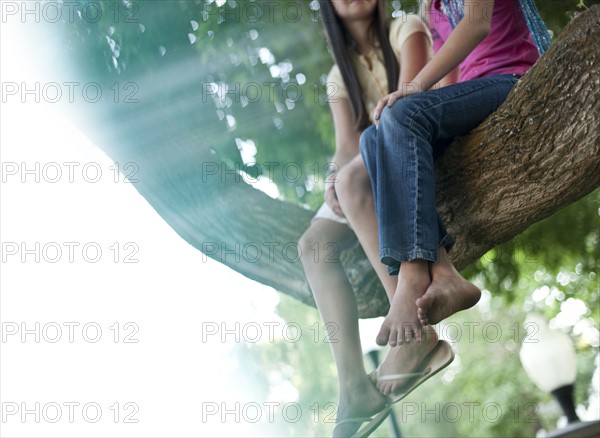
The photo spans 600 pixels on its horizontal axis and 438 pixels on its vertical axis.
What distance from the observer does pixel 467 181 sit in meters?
2.11

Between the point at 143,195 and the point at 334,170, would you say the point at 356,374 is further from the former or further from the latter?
the point at 143,195

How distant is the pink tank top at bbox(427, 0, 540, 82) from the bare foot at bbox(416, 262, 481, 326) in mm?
701

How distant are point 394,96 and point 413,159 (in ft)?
0.63

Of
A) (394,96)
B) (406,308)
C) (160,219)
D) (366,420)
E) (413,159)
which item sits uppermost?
(394,96)

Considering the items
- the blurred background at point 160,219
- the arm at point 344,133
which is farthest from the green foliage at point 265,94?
the arm at point 344,133

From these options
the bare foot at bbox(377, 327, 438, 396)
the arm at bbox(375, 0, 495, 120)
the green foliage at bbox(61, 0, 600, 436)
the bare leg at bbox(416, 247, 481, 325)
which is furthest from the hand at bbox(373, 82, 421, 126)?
the green foliage at bbox(61, 0, 600, 436)

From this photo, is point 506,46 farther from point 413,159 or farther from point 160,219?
point 160,219

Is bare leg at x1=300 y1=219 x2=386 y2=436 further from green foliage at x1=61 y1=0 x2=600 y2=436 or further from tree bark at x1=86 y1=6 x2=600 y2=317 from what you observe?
green foliage at x1=61 y1=0 x2=600 y2=436

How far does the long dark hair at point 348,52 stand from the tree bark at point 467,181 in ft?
1.26

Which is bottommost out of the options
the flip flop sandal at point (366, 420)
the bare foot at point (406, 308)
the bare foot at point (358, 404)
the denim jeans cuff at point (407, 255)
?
the flip flop sandal at point (366, 420)

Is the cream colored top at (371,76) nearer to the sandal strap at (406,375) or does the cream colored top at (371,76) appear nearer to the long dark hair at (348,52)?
the long dark hair at (348,52)

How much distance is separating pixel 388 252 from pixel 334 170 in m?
0.66

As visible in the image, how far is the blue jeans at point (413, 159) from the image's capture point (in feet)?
5.72

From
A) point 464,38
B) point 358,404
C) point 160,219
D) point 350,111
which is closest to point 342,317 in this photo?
point 358,404
